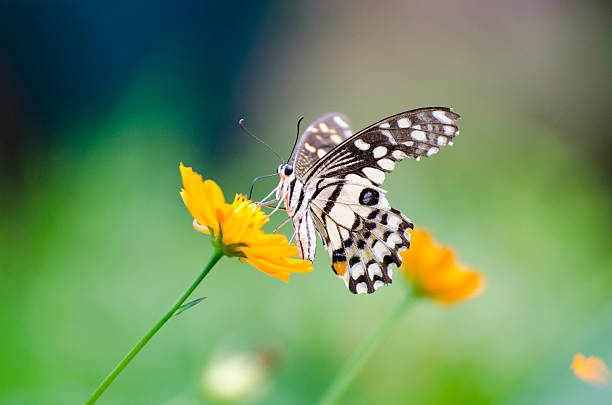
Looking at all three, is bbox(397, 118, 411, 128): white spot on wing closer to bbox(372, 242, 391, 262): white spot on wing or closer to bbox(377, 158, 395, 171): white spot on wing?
bbox(377, 158, 395, 171): white spot on wing

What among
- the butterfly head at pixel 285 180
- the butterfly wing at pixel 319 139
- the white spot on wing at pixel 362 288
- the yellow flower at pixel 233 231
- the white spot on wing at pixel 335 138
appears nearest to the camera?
the yellow flower at pixel 233 231

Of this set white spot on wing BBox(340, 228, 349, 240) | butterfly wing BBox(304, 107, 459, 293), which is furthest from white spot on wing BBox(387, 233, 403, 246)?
white spot on wing BBox(340, 228, 349, 240)

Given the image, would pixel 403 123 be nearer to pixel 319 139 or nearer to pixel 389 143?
pixel 389 143

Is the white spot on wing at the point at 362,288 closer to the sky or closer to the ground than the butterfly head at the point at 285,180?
closer to the ground

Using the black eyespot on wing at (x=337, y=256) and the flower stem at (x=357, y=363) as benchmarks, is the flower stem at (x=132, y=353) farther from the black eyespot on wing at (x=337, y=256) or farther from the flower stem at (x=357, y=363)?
the black eyespot on wing at (x=337, y=256)

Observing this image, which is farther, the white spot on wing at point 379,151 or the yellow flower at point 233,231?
Answer: the white spot on wing at point 379,151

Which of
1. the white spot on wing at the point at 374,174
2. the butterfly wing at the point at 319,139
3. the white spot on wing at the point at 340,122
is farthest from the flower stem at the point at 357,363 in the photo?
the white spot on wing at the point at 340,122
